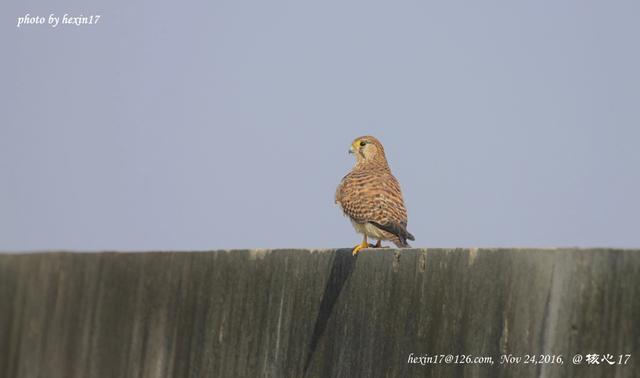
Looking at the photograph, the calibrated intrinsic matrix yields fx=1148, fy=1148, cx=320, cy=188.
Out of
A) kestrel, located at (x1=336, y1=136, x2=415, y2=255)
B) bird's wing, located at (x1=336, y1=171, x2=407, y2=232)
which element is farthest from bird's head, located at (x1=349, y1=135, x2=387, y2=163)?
bird's wing, located at (x1=336, y1=171, x2=407, y2=232)

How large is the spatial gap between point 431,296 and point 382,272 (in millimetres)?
394

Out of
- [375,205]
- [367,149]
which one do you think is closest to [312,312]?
[375,205]

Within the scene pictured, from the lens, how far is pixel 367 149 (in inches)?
388

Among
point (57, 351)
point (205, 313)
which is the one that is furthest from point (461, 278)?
point (57, 351)

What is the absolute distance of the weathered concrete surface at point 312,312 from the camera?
4180mm

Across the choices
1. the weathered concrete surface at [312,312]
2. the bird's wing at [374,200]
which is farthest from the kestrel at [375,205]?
the weathered concrete surface at [312,312]

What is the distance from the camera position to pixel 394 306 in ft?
16.3

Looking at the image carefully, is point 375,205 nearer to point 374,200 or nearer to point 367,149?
point 374,200

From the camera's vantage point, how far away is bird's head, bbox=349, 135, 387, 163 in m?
9.77

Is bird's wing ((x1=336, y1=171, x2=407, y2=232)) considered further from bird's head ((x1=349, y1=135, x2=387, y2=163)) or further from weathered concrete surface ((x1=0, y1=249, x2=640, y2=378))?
weathered concrete surface ((x1=0, y1=249, x2=640, y2=378))

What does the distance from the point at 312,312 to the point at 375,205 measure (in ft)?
7.61

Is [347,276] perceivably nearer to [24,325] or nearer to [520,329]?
[520,329]

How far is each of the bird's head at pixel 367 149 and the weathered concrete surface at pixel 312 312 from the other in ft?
10.9

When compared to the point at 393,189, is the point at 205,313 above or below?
below
